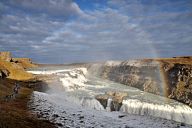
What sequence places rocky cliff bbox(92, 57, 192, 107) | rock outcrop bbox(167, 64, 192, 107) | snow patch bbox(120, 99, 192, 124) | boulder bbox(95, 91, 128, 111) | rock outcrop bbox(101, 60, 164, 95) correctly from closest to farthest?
1. snow patch bbox(120, 99, 192, 124)
2. boulder bbox(95, 91, 128, 111)
3. rock outcrop bbox(167, 64, 192, 107)
4. rocky cliff bbox(92, 57, 192, 107)
5. rock outcrop bbox(101, 60, 164, 95)

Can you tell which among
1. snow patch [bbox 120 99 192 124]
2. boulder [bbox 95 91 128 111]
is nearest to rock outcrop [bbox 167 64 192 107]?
snow patch [bbox 120 99 192 124]

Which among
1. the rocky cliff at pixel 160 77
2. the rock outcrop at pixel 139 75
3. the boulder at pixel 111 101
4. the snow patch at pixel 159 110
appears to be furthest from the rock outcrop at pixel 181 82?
Result: the boulder at pixel 111 101

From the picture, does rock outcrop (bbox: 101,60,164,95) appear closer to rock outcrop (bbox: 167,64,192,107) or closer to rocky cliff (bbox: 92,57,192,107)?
rocky cliff (bbox: 92,57,192,107)

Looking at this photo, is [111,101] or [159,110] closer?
[159,110]

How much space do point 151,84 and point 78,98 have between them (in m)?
23.8

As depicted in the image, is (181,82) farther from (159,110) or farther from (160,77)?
(159,110)

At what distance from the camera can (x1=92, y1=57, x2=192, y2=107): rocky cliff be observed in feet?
173

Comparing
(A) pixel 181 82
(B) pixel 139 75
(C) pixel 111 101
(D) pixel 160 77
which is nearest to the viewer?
(C) pixel 111 101

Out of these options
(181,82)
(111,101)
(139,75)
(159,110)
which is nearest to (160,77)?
(181,82)

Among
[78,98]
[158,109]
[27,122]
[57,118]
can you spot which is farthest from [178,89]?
[27,122]

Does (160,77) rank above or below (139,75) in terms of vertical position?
below

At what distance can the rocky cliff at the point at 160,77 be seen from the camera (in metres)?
52.8

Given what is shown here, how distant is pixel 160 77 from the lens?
6284 centimetres

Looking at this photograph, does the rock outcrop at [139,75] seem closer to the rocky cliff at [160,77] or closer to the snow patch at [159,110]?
the rocky cliff at [160,77]
